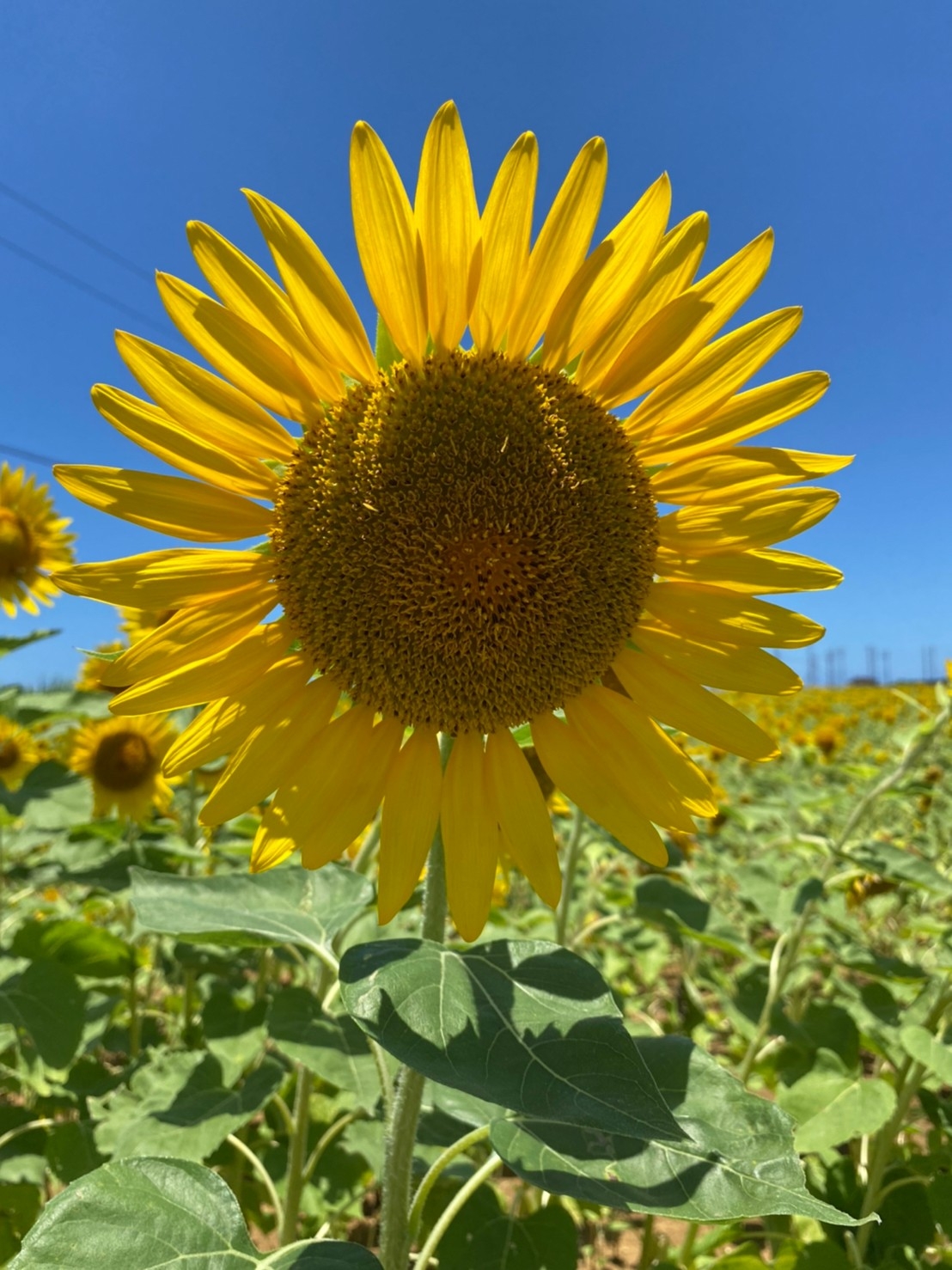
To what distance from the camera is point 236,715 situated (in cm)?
149

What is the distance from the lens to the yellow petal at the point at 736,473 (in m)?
1.42

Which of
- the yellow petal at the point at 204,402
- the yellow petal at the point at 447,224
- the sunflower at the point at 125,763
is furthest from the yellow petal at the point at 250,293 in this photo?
the sunflower at the point at 125,763

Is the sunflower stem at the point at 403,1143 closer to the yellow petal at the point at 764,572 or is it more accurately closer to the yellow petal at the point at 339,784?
the yellow petal at the point at 339,784

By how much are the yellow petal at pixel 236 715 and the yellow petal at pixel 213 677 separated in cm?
2

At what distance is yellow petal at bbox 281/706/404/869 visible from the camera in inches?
57.1

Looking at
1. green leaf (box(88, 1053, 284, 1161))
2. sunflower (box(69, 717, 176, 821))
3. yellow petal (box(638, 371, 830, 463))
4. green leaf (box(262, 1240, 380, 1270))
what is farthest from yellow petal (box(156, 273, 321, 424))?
sunflower (box(69, 717, 176, 821))

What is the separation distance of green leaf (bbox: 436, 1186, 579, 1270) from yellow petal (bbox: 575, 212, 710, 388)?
1727mm

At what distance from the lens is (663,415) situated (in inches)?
57.6

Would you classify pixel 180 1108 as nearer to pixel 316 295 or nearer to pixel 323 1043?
pixel 323 1043

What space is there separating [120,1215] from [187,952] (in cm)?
175

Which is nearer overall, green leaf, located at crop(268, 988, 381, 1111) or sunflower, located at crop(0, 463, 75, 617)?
green leaf, located at crop(268, 988, 381, 1111)

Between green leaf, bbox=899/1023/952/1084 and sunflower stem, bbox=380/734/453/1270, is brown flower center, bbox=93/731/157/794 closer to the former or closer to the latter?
sunflower stem, bbox=380/734/453/1270

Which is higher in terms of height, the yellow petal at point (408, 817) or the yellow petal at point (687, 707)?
the yellow petal at point (687, 707)

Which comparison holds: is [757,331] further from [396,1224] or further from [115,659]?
[396,1224]
